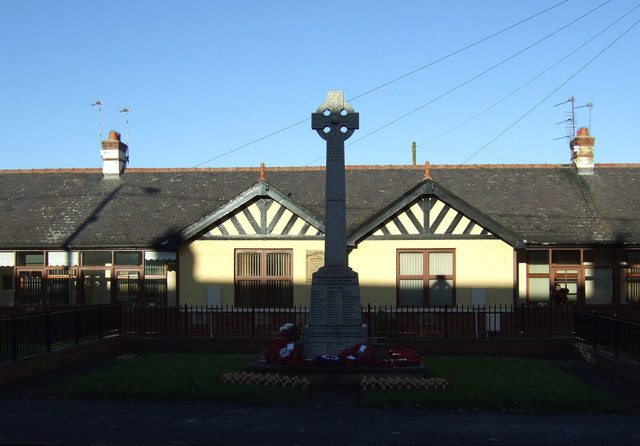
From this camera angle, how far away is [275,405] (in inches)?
418

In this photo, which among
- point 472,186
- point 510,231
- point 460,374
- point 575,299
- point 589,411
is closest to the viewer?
point 589,411

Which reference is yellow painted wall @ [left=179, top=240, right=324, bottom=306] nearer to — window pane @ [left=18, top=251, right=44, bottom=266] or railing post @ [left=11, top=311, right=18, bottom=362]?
window pane @ [left=18, top=251, right=44, bottom=266]

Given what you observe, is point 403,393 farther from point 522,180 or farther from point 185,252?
point 522,180

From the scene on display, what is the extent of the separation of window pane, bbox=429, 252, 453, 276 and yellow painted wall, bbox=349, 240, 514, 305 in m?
0.19

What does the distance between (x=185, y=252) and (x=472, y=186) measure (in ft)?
33.8

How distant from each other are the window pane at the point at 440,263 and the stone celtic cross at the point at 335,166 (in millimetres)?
7551

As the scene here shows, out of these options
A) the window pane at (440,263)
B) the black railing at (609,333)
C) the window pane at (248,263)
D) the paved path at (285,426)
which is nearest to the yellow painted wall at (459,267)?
the window pane at (440,263)

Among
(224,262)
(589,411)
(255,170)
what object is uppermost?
(255,170)

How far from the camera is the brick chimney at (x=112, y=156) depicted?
26.1 meters

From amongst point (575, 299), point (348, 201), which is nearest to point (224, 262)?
point (348, 201)

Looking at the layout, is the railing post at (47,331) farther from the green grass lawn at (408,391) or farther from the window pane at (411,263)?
the window pane at (411,263)

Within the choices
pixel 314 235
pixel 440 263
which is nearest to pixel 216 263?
pixel 314 235

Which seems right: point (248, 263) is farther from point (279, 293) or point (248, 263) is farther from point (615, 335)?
point (615, 335)

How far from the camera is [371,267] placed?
20.6 metres
